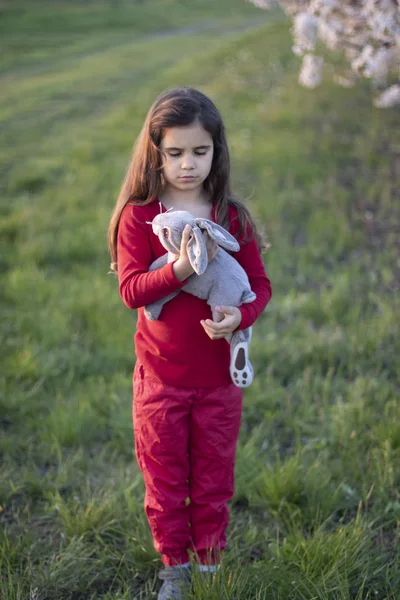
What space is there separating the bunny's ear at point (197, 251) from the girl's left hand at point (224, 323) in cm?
20

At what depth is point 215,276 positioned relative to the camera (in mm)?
2000

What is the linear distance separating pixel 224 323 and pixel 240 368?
0.59ft

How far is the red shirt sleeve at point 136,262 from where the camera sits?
1972mm

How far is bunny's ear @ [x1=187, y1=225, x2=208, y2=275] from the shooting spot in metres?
1.81

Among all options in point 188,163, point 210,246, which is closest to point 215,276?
point 210,246

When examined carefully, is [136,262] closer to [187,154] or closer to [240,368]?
[187,154]

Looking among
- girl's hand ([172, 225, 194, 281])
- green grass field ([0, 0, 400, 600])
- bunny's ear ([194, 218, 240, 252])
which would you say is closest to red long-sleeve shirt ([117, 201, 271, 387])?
girl's hand ([172, 225, 194, 281])

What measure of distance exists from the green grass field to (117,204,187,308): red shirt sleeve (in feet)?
3.12

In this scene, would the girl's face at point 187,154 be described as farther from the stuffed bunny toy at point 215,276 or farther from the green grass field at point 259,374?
the green grass field at point 259,374

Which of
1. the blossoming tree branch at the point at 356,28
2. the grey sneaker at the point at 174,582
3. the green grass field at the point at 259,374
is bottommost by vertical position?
the grey sneaker at the point at 174,582

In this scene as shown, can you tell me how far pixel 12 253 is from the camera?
521 cm

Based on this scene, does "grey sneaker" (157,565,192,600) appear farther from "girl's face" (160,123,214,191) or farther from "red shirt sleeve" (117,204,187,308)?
"girl's face" (160,123,214,191)

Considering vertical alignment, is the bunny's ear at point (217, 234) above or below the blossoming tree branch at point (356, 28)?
below

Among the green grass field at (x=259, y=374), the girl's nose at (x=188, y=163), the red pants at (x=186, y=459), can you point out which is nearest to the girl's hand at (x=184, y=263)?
the girl's nose at (x=188, y=163)
